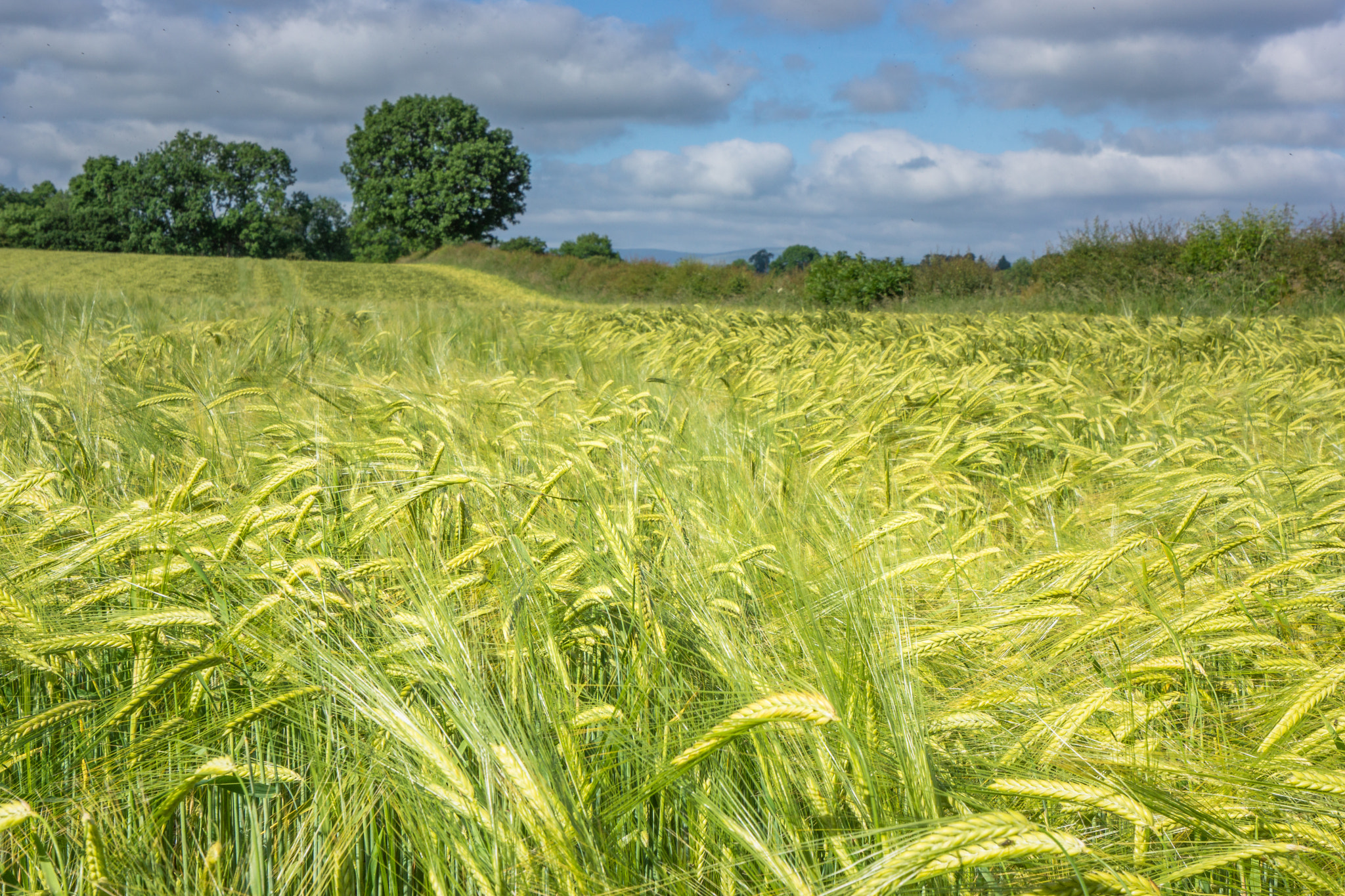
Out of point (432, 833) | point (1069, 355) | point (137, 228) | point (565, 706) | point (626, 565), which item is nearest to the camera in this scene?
point (432, 833)

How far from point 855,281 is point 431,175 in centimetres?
4180

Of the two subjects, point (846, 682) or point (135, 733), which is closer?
point (846, 682)

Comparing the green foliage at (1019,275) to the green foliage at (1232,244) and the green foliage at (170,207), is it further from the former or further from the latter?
the green foliage at (170,207)

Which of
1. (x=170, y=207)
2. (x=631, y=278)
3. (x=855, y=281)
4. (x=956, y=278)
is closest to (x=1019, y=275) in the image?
(x=956, y=278)

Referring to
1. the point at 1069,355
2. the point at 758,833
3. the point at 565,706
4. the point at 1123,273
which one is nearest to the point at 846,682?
the point at 758,833

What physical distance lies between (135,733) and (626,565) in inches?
29.0

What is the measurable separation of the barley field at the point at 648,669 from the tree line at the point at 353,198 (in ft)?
167

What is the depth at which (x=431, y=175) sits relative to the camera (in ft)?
163

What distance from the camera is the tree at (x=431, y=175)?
162 ft

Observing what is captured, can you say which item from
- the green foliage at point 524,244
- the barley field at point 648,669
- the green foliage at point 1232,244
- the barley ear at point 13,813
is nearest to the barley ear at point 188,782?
the barley field at point 648,669

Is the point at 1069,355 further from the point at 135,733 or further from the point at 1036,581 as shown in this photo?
the point at 135,733

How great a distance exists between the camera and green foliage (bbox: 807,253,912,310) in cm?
1570

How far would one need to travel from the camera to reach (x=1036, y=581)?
1473 millimetres

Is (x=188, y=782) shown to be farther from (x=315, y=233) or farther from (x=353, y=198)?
(x=315, y=233)
